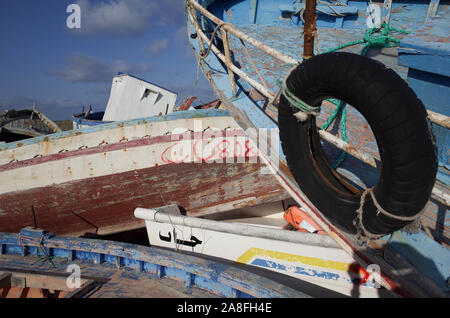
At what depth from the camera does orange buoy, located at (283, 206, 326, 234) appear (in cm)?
445

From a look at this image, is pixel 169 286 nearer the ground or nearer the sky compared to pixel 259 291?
nearer the ground

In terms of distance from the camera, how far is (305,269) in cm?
371

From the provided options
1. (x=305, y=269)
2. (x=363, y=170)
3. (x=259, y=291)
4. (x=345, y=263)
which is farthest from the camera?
(x=305, y=269)

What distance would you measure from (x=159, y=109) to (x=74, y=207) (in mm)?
4212

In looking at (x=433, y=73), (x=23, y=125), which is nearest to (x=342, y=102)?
(x=433, y=73)

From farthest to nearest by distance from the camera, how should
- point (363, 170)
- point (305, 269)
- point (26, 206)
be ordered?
point (26, 206), point (305, 269), point (363, 170)

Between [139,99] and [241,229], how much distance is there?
19.1 ft

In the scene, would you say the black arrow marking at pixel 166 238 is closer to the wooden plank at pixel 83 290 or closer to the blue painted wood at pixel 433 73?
the wooden plank at pixel 83 290

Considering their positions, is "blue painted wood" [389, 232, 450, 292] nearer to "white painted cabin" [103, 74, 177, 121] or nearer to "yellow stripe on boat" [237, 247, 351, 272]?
"yellow stripe on boat" [237, 247, 351, 272]

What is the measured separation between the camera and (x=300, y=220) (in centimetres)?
470

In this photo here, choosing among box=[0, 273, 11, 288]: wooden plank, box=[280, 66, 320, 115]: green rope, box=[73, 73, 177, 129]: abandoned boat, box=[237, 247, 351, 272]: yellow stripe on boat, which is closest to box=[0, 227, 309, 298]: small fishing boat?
box=[0, 273, 11, 288]: wooden plank

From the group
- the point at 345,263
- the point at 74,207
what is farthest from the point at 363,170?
the point at 74,207

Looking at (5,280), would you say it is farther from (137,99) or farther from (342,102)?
(137,99)
